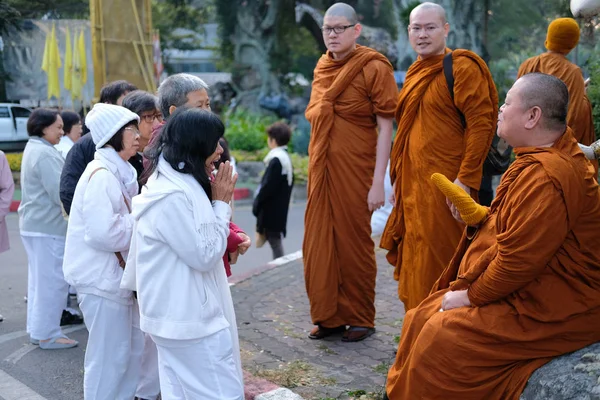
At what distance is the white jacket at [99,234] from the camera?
400cm

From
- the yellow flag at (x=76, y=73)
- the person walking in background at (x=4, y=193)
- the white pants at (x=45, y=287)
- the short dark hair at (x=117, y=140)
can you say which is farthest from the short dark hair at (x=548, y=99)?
the yellow flag at (x=76, y=73)

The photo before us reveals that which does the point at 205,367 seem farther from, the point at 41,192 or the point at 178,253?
the point at 41,192

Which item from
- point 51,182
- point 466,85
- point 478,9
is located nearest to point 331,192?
point 466,85

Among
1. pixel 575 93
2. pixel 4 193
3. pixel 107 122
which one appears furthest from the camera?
pixel 4 193

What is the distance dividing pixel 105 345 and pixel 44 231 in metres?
2.16

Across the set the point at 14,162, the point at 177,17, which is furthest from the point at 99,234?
the point at 177,17

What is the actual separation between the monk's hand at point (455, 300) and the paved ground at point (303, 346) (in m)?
1.17

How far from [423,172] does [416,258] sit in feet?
1.84

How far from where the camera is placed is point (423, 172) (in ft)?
15.9

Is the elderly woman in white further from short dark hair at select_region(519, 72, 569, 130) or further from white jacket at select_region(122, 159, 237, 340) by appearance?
short dark hair at select_region(519, 72, 569, 130)

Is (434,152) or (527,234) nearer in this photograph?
(527,234)

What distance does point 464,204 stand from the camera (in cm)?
359

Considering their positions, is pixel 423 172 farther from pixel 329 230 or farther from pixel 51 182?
pixel 51 182

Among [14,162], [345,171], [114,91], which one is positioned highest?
[114,91]
